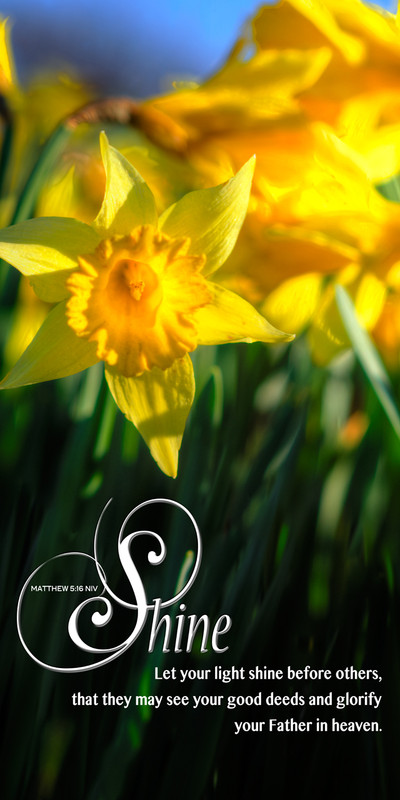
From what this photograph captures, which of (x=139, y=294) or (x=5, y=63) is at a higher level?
(x=5, y=63)

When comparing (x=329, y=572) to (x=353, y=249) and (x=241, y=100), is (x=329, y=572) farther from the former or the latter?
(x=241, y=100)

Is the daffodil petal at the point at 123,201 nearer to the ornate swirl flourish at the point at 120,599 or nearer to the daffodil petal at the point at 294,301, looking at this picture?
the daffodil petal at the point at 294,301

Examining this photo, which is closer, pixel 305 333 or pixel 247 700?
pixel 247 700

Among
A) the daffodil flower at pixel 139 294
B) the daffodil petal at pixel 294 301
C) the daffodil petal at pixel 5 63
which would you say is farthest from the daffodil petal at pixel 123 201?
the daffodil petal at pixel 5 63

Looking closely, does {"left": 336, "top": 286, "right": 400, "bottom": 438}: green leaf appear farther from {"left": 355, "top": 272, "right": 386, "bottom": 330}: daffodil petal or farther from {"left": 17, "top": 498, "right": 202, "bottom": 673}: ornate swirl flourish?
{"left": 17, "top": 498, "right": 202, "bottom": 673}: ornate swirl flourish

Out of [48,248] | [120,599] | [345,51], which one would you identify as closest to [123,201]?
[48,248]

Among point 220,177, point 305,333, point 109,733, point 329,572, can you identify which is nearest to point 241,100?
point 220,177

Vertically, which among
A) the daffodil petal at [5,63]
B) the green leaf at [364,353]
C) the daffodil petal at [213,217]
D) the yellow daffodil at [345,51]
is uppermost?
the daffodil petal at [5,63]

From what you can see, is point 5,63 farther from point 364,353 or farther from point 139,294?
point 364,353
